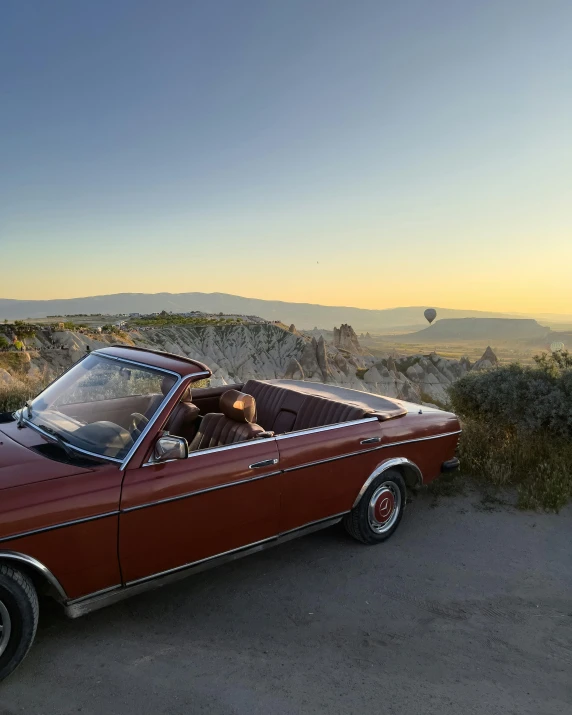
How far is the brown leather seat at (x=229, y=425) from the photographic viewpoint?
12.8 feet

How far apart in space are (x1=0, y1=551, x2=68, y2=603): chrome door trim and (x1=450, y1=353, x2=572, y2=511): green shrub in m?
4.48

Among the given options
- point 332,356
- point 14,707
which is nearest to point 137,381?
point 14,707

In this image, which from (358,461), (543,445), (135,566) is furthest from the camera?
(543,445)

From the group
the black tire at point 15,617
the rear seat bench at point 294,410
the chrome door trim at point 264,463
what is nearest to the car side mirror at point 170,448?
the chrome door trim at point 264,463

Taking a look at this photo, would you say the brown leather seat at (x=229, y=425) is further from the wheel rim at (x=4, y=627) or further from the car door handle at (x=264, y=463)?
the wheel rim at (x=4, y=627)

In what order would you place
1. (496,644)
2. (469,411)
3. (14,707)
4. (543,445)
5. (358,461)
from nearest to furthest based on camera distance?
(14,707)
(496,644)
(358,461)
(543,445)
(469,411)

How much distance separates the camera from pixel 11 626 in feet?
9.08

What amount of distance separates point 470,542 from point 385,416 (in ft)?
4.64

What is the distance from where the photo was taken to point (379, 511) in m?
4.61

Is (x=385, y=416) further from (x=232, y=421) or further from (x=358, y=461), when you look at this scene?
(x=232, y=421)

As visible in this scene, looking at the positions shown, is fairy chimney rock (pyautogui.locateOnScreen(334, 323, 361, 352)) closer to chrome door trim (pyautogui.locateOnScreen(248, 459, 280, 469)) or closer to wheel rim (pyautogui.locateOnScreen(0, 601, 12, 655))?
chrome door trim (pyautogui.locateOnScreen(248, 459, 280, 469))

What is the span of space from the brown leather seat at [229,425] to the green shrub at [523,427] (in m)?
3.27

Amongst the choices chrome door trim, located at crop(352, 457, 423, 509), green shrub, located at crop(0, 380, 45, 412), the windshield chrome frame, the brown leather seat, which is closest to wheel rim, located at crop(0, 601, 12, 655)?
the windshield chrome frame

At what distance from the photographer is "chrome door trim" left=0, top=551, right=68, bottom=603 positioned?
2697mm
